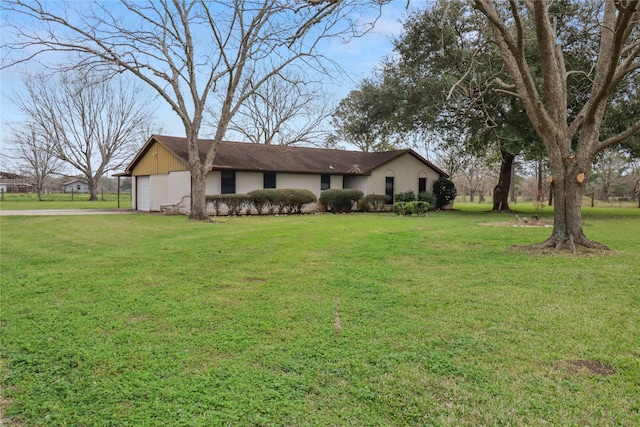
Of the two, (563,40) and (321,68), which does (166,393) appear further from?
(563,40)

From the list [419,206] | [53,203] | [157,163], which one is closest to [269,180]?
[157,163]

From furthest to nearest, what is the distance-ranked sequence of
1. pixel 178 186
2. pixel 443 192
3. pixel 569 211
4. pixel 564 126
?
pixel 443 192 → pixel 178 186 → pixel 564 126 → pixel 569 211

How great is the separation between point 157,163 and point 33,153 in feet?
89.5

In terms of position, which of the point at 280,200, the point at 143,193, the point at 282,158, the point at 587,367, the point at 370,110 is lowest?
the point at 587,367

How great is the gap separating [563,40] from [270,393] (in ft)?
68.8

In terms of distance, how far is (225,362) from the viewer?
11.0 ft

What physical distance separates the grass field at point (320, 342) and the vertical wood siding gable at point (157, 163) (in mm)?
13948

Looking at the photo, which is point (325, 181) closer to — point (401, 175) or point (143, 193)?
point (401, 175)

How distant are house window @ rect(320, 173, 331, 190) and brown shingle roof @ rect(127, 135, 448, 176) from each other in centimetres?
44

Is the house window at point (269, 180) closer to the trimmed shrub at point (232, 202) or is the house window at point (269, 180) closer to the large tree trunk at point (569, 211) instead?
the trimmed shrub at point (232, 202)

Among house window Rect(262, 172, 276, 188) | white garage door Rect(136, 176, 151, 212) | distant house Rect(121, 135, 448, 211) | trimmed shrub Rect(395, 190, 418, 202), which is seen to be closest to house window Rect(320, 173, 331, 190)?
distant house Rect(121, 135, 448, 211)

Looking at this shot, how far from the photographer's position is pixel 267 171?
72.4 feet

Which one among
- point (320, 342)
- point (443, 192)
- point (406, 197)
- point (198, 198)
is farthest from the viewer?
point (443, 192)

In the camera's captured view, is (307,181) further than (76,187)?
No
